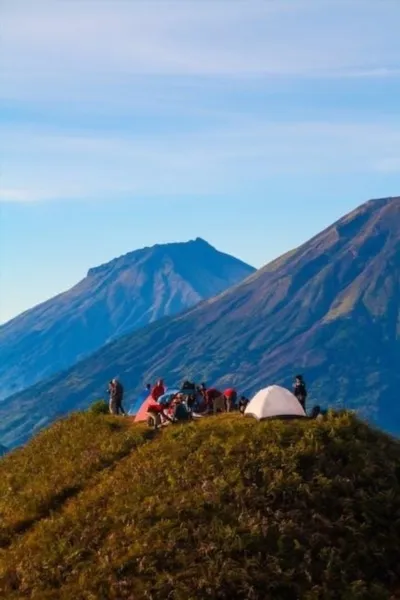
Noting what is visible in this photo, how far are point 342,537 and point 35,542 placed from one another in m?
11.1

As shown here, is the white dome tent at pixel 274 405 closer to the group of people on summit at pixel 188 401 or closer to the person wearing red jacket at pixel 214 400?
the group of people on summit at pixel 188 401

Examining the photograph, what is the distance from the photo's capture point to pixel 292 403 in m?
38.9

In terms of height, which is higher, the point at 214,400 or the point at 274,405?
the point at 214,400

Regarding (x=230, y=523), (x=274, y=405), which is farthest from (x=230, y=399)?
(x=230, y=523)

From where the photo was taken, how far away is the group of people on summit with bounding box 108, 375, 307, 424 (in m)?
41.6

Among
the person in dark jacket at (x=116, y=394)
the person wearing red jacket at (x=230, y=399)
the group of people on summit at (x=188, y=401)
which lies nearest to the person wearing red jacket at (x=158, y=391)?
the group of people on summit at (x=188, y=401)

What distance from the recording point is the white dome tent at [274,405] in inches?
1499

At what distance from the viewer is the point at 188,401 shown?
4494cm

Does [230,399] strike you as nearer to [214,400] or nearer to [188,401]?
[214,400]

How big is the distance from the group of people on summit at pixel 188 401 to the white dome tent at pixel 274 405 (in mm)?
2127

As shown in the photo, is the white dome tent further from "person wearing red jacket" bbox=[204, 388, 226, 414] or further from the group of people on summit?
"person wearing red jacket" bbox=[204, 388, 226, 414]

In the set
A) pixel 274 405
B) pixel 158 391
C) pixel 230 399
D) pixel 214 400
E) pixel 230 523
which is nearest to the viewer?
pixel 230 523

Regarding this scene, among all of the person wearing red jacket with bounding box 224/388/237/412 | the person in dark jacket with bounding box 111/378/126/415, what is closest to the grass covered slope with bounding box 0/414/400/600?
the person wearing red jacket with bounding box 224/388/237/412

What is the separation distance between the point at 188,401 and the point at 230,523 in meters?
15.6
